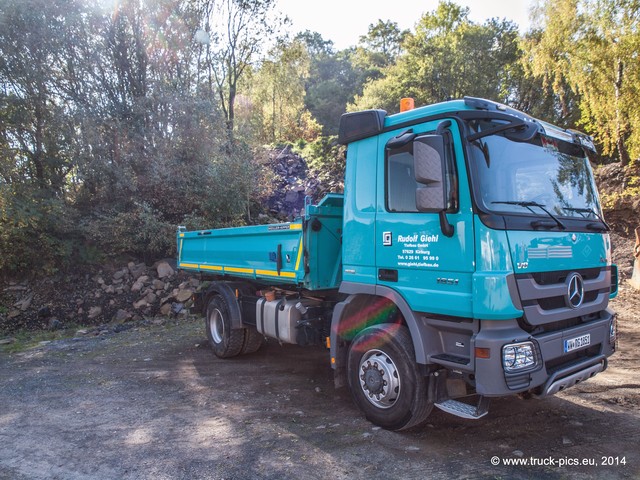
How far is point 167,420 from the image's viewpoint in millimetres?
4523

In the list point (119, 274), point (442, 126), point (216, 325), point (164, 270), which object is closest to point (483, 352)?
point (442, 126)

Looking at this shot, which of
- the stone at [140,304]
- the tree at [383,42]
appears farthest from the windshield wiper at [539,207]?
the tree at [383,42]

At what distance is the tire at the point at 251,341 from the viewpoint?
6742mm

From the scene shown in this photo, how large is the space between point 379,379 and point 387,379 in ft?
0.31

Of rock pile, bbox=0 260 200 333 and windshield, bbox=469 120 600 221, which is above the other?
windshield, bbox=469 120 600 221

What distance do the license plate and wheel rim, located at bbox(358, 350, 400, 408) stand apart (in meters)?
1.42

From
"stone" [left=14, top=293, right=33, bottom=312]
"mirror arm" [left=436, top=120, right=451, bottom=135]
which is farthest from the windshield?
"stone" [left=14, top=293, right=33, bottom=312]

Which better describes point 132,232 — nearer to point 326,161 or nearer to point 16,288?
point 16,288

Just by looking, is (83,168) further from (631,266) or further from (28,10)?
(631,266)

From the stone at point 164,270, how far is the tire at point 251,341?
6.80 m

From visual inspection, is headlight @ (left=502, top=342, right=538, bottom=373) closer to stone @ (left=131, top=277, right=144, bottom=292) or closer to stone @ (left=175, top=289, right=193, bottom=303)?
stone @ (left=175, top=289, right=193, bottom=303)

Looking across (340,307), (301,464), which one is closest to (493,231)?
(340,307)

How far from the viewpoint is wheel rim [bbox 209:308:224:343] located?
23.0 feet

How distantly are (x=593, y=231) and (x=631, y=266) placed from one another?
8.97m
